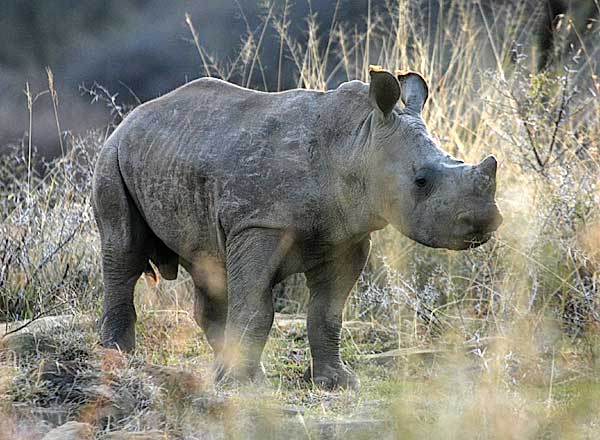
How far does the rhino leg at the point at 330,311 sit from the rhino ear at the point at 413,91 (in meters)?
0.75

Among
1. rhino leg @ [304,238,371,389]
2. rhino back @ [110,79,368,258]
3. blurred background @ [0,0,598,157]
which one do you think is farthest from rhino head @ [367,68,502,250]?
blurred background @ [0,0,598,157]

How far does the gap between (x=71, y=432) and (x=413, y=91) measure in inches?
97.6

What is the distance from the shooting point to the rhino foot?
6.10 m

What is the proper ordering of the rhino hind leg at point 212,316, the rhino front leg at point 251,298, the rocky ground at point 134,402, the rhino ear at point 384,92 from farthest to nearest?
the rhino hind leg at point 212,316 < the rhino front leg at point 251,298 < the rhino ear at point 384,92 < the rocky ground at point 134,402

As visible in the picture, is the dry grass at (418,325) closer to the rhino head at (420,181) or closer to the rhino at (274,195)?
the rhino at (274,195)

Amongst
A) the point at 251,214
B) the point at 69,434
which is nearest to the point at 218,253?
the point at 251,214

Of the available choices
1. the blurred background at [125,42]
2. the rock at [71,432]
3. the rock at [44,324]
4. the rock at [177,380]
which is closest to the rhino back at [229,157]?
the rock at [44,324]

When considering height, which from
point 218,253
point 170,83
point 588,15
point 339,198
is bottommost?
point 170,83

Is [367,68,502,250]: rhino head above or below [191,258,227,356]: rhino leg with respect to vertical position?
above

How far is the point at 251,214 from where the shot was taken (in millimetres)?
5762

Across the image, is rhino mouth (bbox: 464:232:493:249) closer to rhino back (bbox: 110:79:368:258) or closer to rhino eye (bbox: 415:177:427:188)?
rhino eye (bbox: 415:177:427:188)

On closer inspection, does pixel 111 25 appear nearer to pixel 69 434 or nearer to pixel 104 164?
pixel 104 164

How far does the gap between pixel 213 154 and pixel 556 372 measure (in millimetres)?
2127

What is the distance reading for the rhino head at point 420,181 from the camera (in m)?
5.26
